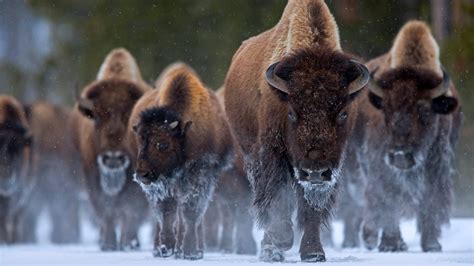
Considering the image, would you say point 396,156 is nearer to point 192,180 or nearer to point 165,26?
point 192,180

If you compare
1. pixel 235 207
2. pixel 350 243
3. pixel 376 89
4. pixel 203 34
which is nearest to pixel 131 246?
pixel 235 207

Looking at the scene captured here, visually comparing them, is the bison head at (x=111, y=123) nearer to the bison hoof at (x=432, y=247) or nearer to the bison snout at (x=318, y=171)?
the bison hoof at (x=432, y=247)

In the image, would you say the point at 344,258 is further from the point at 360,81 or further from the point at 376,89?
the point at 376,89

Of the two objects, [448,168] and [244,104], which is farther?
[448,168]

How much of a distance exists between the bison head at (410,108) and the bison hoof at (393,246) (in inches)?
30.3

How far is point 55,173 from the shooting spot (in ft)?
61.5

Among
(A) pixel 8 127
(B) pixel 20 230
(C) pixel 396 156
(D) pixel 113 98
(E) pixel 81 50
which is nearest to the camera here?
(C) pixel 396 156

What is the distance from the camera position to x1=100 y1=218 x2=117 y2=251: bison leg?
13523mm

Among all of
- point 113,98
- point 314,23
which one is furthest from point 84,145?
point 314,23

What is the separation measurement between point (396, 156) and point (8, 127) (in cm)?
620

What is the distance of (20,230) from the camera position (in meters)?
17.9

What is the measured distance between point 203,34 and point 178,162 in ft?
44.5

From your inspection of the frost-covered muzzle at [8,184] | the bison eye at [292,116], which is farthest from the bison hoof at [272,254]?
the frost-covered muzzle at [8,184]

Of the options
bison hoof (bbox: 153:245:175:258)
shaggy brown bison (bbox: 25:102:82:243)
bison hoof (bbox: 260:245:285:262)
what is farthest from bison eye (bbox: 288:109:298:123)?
shaggy brown bison (bbox: 25:102:82:243)
